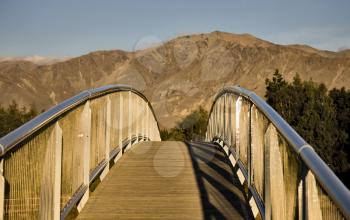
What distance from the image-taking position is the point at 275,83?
70000 mm

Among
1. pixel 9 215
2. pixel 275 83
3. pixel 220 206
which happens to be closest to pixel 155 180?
pixel 220 206

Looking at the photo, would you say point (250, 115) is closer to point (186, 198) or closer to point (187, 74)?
point (186, 198)

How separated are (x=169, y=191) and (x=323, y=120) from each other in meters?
48.6

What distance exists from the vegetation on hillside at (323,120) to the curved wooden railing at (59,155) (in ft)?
140

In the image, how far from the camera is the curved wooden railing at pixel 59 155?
3.41 metres

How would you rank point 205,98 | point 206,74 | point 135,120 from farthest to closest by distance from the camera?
1. point 206,74
2. point 205,98
3. point 135,120

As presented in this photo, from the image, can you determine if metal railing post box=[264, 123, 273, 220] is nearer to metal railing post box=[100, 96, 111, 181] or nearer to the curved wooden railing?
the curved wooden railing

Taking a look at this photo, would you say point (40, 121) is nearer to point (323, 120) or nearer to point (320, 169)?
point (320, 169)

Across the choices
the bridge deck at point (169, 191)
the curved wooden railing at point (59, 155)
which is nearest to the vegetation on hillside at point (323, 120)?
the bridge deck at point (169, 191)

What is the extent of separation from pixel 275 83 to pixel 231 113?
62362 mm

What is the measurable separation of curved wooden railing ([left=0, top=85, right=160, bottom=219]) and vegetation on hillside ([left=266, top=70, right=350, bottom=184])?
42.7 meters

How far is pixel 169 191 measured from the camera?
676cm

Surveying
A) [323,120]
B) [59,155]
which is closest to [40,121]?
[59,155]

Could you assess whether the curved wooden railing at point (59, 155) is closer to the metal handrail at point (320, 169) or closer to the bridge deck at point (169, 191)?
the bridge deck at point (169, 191)
